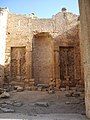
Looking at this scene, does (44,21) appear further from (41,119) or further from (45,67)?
(41,119)

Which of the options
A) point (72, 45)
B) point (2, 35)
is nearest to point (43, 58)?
point (72, 45)

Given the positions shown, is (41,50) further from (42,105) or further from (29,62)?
(42,105)

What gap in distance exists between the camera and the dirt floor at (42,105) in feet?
24.2

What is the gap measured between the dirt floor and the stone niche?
4.63 meters

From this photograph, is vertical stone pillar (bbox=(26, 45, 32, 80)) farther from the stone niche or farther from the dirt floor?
the dirt floor

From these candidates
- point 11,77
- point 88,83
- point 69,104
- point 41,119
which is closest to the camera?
point 41,119

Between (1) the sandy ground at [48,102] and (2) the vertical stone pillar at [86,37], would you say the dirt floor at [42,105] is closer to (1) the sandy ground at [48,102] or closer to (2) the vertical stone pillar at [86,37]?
(1) the sandy ground at [48,102]

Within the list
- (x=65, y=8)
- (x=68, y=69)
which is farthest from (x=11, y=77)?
(x=65, y=8)

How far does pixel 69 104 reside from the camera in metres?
8.67

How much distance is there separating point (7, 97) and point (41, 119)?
5.68 metres

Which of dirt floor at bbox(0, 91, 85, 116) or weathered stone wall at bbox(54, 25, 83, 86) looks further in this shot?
weathered stone wall at bbox(54, 25, 83, 86)

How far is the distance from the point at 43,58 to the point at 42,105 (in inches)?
319

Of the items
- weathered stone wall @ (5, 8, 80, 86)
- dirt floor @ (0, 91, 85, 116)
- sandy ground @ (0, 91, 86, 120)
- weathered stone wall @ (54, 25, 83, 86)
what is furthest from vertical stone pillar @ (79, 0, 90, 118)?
weathered stone wall @ (5, 8, 80, 86)

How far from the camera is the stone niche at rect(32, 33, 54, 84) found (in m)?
15.8
